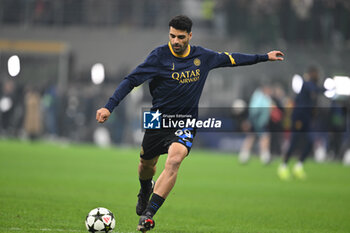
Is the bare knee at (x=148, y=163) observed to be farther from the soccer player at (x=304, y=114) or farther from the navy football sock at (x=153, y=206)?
the soccer player at (x=304, y=114)

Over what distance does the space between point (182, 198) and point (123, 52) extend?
24.9m

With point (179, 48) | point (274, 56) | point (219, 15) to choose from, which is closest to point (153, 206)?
point (179, 48)

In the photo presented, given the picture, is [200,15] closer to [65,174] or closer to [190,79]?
[65,174]

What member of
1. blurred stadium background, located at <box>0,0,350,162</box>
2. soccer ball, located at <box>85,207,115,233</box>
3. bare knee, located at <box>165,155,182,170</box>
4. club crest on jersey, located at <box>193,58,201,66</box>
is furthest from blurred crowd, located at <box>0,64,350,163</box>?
soccer ball, located at <box>85,207,115,233</box>

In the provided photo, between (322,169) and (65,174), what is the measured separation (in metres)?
9.67

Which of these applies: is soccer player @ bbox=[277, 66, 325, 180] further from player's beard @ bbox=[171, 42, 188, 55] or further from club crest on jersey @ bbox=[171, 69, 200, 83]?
player's beard @ bbox=[171, 42, 188, 55]

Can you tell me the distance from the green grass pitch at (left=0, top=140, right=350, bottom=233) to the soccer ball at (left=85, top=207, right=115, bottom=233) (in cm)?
47

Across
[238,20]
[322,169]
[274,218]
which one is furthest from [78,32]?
[274,218]

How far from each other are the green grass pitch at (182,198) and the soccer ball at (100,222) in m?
0.47

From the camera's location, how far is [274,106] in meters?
23.6

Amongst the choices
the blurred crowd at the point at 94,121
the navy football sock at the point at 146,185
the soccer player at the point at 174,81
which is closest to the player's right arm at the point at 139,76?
the soccer player at the point at 174,81

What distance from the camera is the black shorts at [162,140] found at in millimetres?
7320

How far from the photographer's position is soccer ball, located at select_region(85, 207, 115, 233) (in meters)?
6.75

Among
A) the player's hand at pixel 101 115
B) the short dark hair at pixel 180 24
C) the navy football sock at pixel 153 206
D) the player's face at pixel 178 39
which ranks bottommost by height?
the navy football sock at pixel 153 206
